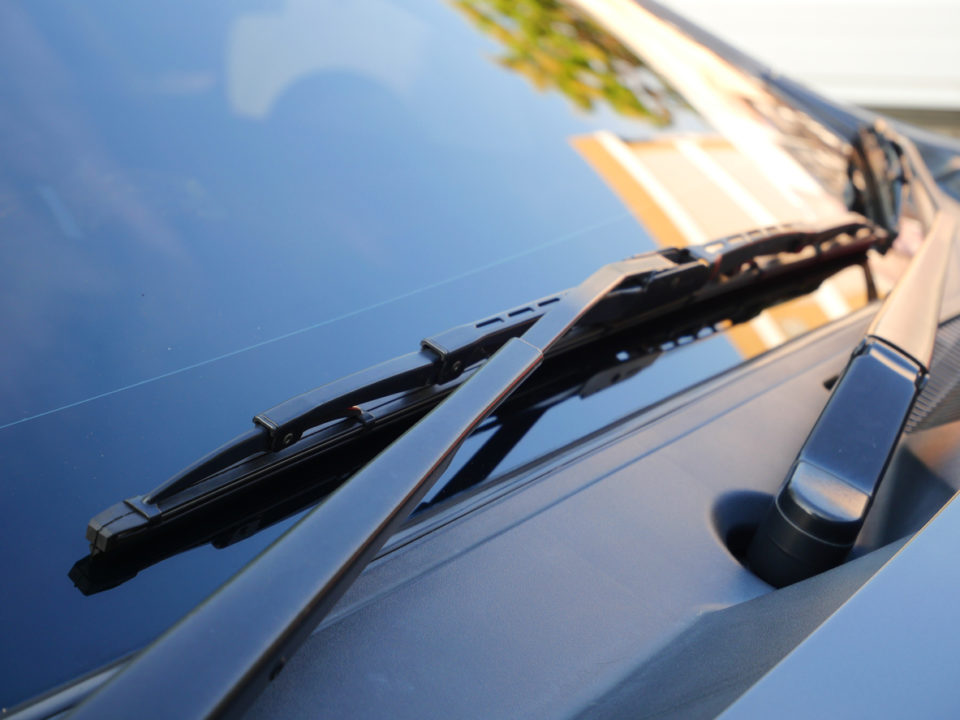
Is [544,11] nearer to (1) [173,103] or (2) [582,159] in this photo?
(2) [582,159]

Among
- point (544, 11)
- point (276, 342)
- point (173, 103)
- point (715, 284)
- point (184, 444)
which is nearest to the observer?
point (184, 444)

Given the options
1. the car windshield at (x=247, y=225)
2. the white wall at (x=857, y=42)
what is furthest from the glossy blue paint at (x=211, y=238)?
the white wall at (x=857, y=42)

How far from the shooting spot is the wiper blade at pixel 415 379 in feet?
2.91

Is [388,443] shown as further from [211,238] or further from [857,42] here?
[857,42]

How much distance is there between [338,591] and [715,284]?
1.03 metres

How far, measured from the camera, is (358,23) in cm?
169

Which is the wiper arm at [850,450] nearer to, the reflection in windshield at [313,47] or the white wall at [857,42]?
the reflection in windshield at [313,47]

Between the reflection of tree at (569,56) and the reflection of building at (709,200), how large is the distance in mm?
154

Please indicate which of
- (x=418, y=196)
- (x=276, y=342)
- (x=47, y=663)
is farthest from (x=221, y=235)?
(x=47, y=663)

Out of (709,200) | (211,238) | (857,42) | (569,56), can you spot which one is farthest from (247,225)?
(857,42)

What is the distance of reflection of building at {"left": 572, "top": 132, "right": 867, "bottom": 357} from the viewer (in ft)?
5.27

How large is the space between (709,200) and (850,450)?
819 mm

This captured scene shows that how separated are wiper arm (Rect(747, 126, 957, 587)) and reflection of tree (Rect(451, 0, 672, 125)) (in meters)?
0.86

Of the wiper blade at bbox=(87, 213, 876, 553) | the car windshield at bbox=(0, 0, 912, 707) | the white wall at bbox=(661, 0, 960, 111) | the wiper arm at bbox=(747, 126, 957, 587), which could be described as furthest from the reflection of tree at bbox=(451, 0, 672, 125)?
the white wall at bbox=(661, 0, 960, 111)
